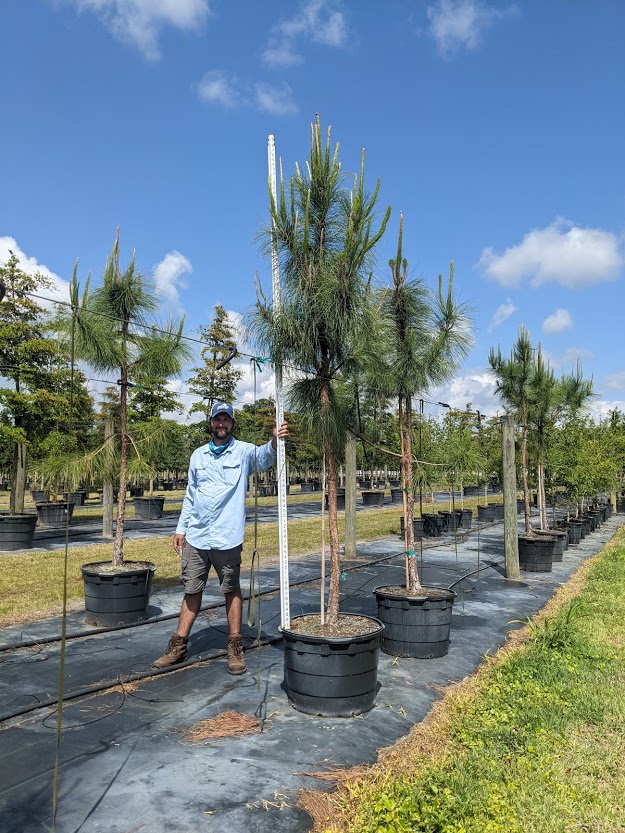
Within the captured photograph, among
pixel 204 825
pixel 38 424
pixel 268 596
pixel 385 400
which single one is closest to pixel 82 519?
pixel 38 424

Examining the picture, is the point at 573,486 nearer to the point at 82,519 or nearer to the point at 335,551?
the point at 335,551

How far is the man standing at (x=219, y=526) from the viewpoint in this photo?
14.3 ft

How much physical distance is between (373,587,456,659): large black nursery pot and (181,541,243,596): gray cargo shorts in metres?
1.39

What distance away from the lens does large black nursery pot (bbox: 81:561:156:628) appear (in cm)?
555

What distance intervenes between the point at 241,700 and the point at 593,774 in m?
2.04

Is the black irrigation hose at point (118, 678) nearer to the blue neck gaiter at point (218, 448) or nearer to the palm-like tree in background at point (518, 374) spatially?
the blue neck gaiter at point (218, 448)

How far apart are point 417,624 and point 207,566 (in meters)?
1.79

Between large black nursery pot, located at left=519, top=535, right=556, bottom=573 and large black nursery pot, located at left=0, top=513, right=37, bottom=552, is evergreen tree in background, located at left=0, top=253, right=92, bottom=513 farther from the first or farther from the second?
large black nursery pot, located at left=519, top=535, right=556, bottom=573

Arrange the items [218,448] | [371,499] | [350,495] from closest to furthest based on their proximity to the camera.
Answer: [218,448] < [350,495] < [371,499]

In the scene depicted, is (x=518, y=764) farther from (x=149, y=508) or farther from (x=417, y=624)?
(x=149, y=508)

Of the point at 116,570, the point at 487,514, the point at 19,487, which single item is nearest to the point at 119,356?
the point at 116,570

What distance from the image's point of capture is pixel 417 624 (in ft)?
16.1

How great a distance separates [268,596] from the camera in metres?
7.32

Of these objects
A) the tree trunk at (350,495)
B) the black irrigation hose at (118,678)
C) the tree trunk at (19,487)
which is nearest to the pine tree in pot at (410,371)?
the black irrigation hose at (118,678)
